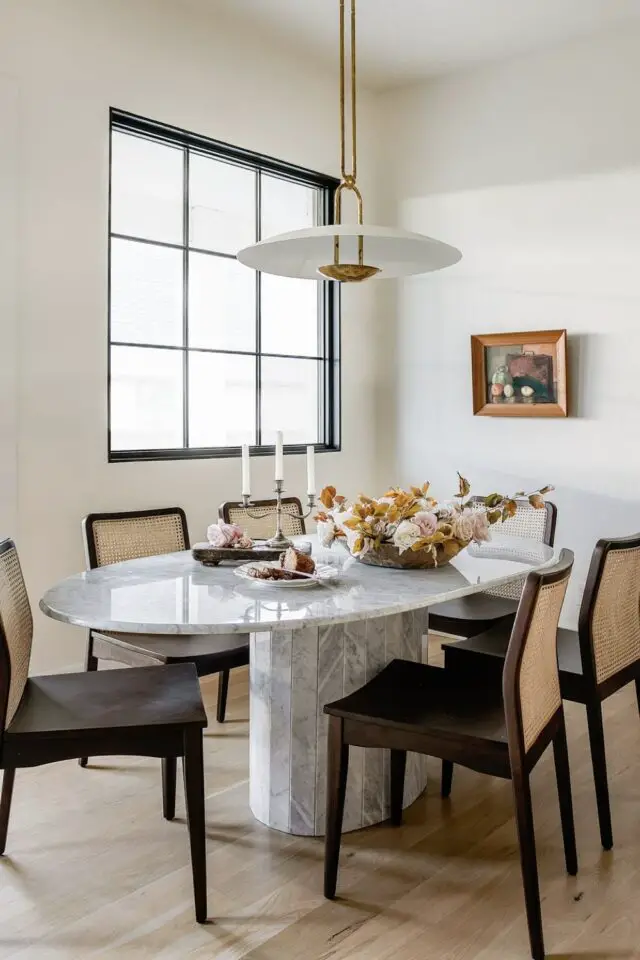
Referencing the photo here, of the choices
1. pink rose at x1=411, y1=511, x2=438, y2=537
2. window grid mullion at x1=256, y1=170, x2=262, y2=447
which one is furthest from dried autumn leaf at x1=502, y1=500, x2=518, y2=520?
window grid mullion at x1=256, y1=170, x2=262, y2=447

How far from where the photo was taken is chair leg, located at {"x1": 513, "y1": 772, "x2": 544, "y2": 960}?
1802 mm

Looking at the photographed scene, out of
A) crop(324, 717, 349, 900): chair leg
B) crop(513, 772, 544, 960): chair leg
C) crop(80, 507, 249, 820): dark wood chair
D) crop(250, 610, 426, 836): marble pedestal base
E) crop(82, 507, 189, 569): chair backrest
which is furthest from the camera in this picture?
crop(82, 507, 189, 569): chair backrest

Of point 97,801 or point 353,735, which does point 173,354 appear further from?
point 353,735

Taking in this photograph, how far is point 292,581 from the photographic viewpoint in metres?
2.21

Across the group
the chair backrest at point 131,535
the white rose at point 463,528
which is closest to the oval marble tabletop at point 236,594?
the white rose at point 463,528

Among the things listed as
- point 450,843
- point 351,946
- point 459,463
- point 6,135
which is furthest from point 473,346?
point 351,946

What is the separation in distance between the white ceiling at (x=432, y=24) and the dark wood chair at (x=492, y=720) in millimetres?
2820

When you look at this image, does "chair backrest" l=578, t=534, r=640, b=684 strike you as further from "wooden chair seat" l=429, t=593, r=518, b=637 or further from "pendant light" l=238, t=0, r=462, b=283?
"pendant light" l=238, t=0, r=462, b=283

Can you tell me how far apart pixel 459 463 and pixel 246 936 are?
9.78 ft

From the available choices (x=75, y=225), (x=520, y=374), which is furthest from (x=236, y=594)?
(x=520, y=374)

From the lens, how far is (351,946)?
6.15ft

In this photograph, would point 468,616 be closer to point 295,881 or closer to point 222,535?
point 222,535

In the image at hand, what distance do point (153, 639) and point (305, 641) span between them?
1.96ft

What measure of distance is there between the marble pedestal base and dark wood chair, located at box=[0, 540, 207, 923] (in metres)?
0.30
